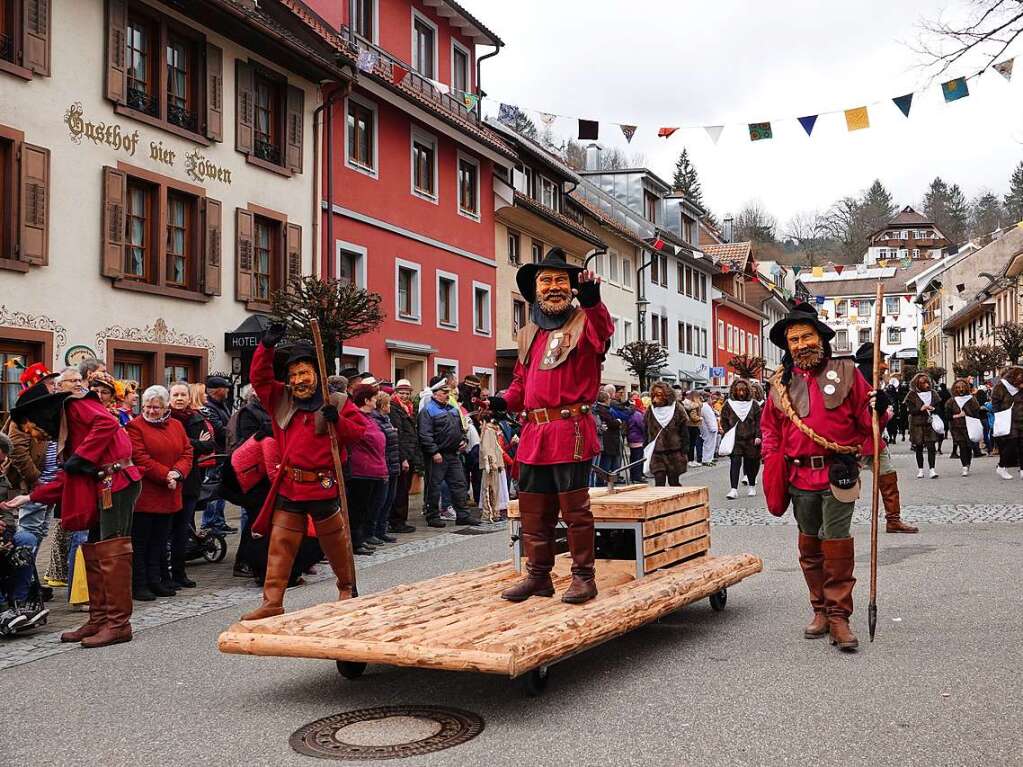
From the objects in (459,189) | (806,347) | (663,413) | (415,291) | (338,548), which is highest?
(459,189)

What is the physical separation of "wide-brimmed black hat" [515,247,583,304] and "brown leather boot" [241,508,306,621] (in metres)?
2.03

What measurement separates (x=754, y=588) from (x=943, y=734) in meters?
4.30

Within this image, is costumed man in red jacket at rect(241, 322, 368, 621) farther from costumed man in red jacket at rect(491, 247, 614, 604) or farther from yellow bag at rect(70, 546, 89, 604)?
yellow bag at rect(70, 546, 89, 604)

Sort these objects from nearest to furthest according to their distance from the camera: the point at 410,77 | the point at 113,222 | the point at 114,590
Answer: the point at 114,590
the point at 113,222
the point at 410,77

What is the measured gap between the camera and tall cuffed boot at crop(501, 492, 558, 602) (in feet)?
22.4

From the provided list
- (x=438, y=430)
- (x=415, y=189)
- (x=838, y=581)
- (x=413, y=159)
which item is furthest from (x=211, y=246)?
(x=838, y=581)

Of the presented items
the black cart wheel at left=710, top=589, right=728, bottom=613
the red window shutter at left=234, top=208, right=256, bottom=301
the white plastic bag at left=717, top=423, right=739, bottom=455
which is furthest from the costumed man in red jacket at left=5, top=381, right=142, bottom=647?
the red window shutter at left=234, top=208, right=256, bottom=301

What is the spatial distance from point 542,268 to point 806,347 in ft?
5.76

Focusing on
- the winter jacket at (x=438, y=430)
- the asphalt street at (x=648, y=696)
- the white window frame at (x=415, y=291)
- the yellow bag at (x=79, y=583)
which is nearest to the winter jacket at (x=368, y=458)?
the winter jacket at (x=438, y=430)

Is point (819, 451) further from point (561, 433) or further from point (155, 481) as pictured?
point (155, 481)

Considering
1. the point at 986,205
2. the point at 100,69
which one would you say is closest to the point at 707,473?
the point at 100,69

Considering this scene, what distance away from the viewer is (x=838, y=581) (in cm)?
698

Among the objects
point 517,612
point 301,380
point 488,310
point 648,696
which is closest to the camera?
point 648,696

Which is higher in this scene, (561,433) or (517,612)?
(561,433)
